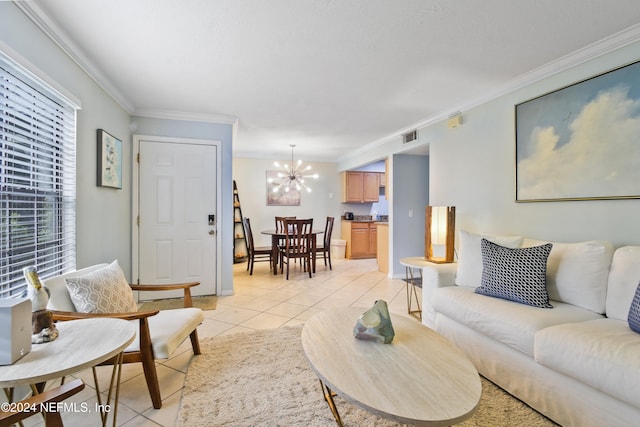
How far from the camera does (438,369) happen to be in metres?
1.26

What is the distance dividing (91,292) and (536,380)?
257 cm

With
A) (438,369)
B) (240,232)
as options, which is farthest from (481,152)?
(240,232)

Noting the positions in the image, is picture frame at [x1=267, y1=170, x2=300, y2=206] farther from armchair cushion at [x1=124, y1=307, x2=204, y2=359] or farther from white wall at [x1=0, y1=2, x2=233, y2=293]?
armchair cushion at [x1=124, y1=307, x2=204, y2=359]

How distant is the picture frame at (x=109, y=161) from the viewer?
2.54 metres

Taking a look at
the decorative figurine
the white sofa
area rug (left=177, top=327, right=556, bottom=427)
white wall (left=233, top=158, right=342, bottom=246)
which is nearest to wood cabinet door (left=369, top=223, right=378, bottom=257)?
white wall (left=233, top=158, right=342, bottom=246)

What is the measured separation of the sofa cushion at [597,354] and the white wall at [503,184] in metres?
0.83

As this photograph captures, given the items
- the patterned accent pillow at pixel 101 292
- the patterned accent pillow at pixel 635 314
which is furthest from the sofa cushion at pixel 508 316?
the patterned accent pillow at pixel 101 292

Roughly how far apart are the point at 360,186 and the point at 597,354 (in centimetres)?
570

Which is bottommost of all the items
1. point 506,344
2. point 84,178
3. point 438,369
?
point 506,344

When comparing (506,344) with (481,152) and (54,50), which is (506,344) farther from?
(54,50)

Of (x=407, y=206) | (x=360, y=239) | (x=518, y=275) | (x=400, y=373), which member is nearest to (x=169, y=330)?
(x=400, y=373)

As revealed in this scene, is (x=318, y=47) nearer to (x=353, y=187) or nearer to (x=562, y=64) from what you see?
(x=562, y=64)

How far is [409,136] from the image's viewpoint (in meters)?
4.17

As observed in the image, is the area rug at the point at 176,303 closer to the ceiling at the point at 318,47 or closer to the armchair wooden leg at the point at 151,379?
the armchair wooden leg at the point at 151,379
